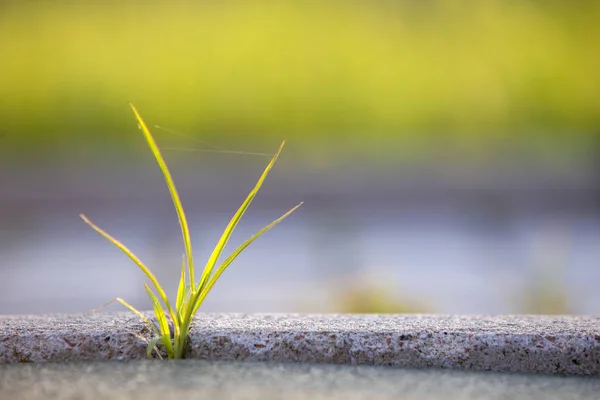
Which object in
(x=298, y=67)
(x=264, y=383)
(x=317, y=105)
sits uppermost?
(x=298, y=67)

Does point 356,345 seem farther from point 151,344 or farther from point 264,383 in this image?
point 151,344

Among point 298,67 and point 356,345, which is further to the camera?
point 298,67

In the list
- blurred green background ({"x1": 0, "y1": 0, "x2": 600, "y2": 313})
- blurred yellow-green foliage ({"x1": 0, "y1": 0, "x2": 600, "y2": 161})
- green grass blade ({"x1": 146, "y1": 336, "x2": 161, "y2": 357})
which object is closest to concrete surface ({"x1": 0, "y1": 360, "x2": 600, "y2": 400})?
green grass blade ({"x1": 146, "y1": 336, "x2": 161, "y2": 357})

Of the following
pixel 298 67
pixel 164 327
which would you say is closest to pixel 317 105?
pixel 298 67

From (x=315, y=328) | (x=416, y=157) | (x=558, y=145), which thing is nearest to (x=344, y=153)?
(x=416, y=157)

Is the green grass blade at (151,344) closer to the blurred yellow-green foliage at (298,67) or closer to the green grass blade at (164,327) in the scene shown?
the green grass blade at (164,327)

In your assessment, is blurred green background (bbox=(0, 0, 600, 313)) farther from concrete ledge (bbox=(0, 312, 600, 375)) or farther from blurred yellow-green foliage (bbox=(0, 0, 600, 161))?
concrete ledge (bbox=(0, 312, 600, 375))
